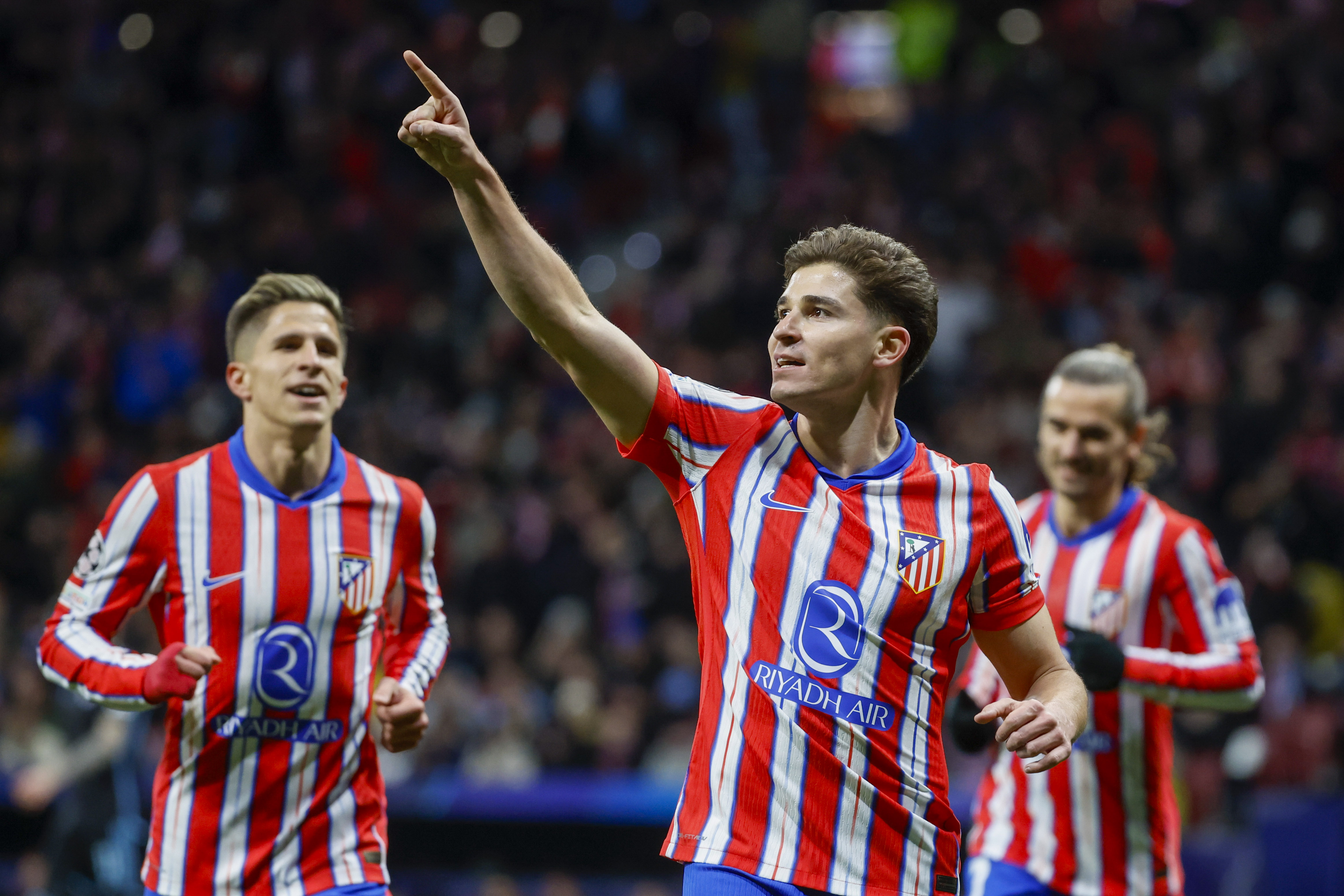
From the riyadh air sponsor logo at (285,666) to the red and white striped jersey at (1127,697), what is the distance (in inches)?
81.7

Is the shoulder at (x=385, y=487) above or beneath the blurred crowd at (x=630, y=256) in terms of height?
beneath

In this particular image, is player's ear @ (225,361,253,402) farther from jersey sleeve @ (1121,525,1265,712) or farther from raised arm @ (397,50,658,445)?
jersey sleeve @ (1121,525,1265,712)

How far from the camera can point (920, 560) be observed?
304 cm

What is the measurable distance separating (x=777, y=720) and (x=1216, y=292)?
28.8 feet

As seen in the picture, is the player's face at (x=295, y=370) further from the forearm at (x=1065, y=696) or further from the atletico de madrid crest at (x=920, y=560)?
the forearm at (x=1065, y=696)

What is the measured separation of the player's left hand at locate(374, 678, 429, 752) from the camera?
148 inches

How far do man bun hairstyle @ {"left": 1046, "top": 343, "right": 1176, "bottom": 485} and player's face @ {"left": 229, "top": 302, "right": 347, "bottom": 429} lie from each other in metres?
2.42

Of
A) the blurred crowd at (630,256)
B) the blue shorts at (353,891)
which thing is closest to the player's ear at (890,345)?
the blue shorts at (353,891)

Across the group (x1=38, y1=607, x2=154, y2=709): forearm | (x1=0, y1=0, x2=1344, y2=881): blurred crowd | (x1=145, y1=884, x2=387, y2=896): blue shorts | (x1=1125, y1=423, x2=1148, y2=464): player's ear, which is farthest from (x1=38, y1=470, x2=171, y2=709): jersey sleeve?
(x1=0, y1=0, x2=1344, y2=881): blurred crowd

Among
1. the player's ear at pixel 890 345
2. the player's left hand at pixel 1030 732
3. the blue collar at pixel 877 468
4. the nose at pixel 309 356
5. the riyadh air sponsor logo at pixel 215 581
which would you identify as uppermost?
the nose at pixel 309 356

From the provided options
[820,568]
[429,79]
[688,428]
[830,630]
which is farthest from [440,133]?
[830,630]

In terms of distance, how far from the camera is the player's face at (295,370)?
160 inches

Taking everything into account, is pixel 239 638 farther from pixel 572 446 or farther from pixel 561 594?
pixel 572 446

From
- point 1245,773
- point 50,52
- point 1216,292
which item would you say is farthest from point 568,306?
point 50,52
